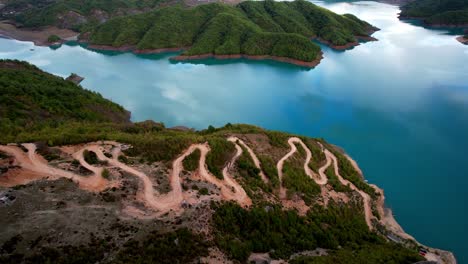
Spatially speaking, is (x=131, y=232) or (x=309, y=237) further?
(x=309, y=237)

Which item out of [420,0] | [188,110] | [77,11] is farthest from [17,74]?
[420,0]

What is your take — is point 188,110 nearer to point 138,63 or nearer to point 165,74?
point 165,74

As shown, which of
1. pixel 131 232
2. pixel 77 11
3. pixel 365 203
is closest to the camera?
pixel 131 232

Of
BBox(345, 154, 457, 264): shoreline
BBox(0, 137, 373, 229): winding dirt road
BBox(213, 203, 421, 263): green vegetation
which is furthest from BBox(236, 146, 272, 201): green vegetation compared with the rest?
BBox(345, 154, 457, 264): shoreline

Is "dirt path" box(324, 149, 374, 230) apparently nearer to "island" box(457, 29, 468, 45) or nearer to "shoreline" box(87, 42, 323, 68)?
"shoreline" box(87, 42, 323, 68)

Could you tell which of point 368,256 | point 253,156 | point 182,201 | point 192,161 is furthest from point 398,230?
point 182,201
